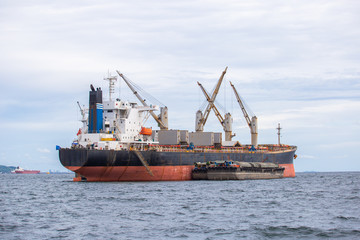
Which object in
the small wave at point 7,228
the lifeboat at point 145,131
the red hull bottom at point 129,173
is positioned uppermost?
the lifeboat at point 145,131

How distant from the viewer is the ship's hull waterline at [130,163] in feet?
189

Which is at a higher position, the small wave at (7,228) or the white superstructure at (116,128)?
the white superstructure at (116,128)

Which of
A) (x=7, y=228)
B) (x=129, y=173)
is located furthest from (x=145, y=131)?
(x=7, y=228)

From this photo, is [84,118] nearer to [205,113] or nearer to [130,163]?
[130,163]

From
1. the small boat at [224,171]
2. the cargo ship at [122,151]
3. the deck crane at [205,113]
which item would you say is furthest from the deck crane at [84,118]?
the deck crane at [205,113]

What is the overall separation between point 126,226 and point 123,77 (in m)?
64.8

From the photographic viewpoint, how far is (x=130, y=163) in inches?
2398

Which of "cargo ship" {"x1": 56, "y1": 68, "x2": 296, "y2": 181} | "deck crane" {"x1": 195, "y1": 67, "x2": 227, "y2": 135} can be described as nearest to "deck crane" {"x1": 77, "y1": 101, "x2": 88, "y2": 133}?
"cargo ship" {"x1": 56, "y1": 68, "x2": 296, "y2": 181}

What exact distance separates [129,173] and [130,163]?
1360 millimetres

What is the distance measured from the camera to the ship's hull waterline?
189 ft

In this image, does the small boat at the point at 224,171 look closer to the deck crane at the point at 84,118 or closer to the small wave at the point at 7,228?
the deck crane at the point at 84,118

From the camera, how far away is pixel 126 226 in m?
28.4

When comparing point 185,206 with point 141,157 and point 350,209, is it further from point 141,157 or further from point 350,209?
point 141,157

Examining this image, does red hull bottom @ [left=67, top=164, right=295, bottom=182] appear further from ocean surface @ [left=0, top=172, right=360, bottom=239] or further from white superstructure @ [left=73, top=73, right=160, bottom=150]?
ocean surface @ [left=0, top=172, right=360, bottom=239]
